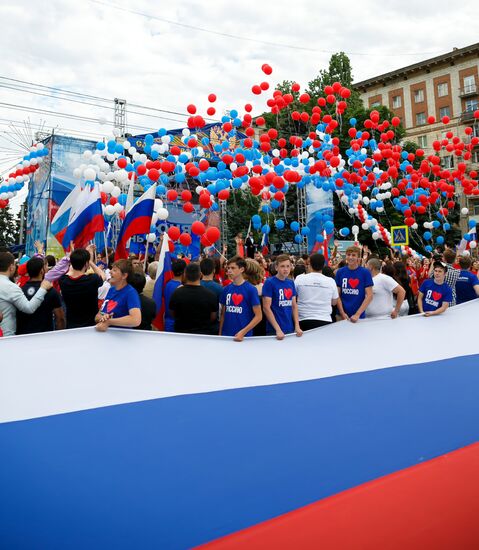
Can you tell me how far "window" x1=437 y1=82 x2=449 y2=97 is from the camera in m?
43.2

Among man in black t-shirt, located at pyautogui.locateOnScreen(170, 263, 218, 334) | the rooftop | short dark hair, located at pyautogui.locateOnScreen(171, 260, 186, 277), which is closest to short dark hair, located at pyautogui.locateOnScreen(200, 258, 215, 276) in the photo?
short dark hair, located at pyautogui.locateOnScreen(171, 260, 186, 277)

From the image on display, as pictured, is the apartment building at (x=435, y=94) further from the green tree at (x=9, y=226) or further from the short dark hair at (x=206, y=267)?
the short dark hair at (x=206, y=267)

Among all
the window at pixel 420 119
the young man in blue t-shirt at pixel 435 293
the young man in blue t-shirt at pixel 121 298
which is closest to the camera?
the young man in blue t-shirt at pixel 121 298

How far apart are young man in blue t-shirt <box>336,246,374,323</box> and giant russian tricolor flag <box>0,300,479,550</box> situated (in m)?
0.93

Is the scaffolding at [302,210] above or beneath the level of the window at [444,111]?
beneath

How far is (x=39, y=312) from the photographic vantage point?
13.4ft

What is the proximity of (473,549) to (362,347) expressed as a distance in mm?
1361

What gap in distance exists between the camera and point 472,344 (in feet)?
13.6

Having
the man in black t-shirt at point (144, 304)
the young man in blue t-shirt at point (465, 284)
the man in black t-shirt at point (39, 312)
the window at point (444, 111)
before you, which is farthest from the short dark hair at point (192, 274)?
the window at point (444, 111)

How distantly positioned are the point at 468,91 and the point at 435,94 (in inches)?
111

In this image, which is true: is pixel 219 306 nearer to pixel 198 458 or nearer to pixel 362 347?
pixel 362 347

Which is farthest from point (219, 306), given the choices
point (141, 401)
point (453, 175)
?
point (453, 175)

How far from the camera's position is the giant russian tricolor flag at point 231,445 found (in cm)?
221

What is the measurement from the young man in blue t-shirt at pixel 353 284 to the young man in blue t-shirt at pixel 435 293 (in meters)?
0.70
